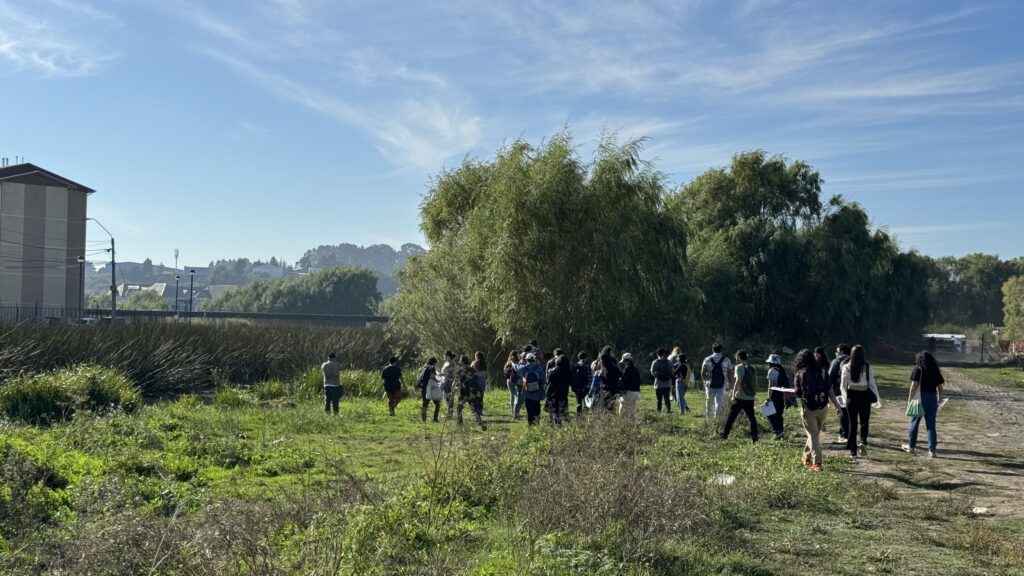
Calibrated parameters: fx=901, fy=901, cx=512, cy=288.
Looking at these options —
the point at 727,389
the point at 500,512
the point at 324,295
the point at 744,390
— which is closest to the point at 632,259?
the point at 727,389

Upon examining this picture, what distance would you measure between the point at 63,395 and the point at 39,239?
204 feet

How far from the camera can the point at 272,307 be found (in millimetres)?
152000

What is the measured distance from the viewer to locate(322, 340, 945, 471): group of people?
512 inches

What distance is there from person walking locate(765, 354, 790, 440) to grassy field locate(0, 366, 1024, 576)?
0.94 meters

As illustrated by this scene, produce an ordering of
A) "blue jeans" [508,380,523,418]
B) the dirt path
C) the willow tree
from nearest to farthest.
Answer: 1. the dirt path
2. "blue jeans" [508,380,523,418]
3. the willow tree

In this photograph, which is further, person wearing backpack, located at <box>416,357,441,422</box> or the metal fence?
the metal fence

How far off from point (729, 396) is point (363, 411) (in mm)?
9174

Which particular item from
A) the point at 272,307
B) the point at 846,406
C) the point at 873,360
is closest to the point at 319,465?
the point at 846,406

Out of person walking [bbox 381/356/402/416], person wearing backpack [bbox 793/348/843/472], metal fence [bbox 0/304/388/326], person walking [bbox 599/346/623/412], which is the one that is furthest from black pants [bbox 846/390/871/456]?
metal fence [bbox 0/304/388/326]

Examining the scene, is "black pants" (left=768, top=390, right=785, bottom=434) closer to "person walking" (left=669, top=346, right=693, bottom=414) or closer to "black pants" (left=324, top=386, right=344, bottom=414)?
"person walking" (left=669, top=346, right=693, bottom=414)

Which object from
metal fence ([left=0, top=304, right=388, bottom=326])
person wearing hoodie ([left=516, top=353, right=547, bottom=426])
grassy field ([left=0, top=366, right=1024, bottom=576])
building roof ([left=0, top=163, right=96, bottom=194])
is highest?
building roof ([left=0, top=163, right=96, bottom=194])

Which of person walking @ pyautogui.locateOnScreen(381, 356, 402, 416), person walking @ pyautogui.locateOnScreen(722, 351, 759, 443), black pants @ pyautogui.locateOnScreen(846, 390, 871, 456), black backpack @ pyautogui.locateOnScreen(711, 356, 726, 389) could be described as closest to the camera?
black pants @ pyautogui.locateOnScreen(846, 390, 871, 456)

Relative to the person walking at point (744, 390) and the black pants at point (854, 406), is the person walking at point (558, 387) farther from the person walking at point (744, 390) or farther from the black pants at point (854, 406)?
the black pants at point (854, 406)

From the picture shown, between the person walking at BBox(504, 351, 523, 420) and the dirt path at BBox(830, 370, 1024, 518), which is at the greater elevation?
the person walking at BBox(504, 351, 523, 420)
